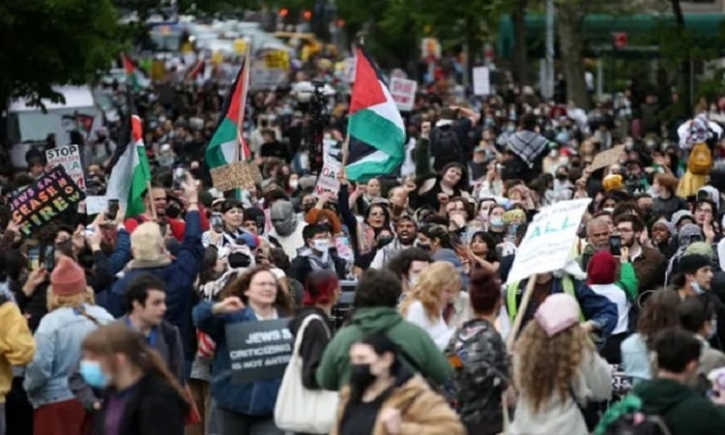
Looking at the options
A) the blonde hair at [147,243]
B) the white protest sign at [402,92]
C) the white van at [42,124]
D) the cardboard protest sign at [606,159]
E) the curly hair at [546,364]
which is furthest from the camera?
the white van at [42,124]

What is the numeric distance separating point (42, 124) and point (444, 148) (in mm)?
16012

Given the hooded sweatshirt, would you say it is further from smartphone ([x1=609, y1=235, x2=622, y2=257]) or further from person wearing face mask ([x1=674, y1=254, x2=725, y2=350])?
smartphone ([x1=609, y1=235, x2=622, y2=257])

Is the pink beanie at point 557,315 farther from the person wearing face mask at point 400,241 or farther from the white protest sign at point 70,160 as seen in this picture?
the white protest sign at point 70,160

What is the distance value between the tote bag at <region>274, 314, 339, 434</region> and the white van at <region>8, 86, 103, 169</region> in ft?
88.7

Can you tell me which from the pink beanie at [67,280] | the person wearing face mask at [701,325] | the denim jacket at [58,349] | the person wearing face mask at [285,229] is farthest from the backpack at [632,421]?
the person wearing face mask at [285,229]

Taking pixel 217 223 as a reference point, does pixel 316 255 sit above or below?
above

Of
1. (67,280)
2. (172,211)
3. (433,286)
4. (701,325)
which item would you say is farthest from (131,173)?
(701,325)

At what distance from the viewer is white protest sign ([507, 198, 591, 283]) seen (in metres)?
12.2

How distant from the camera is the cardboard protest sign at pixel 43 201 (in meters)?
17.7

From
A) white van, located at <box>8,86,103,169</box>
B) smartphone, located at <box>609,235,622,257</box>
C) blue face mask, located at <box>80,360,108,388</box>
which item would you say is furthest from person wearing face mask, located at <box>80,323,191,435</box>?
white van, located at <box>8,86,103,169</box>

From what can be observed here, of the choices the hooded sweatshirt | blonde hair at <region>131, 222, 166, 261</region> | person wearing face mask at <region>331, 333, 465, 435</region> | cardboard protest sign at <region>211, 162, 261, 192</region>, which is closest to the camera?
the hooded sweatshirt

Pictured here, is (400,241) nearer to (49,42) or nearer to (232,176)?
(232,176)

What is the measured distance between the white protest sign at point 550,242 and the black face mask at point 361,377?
80.1 inches

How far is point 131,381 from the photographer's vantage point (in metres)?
10.4
